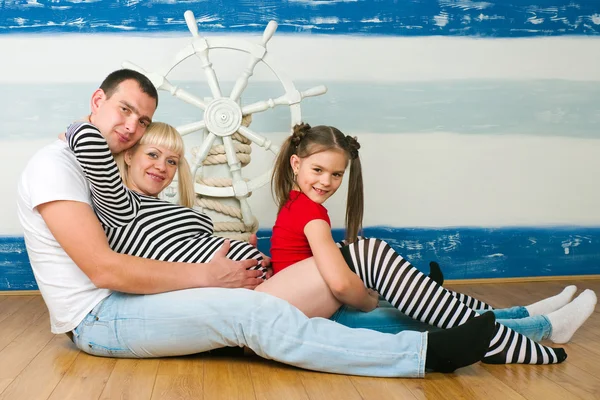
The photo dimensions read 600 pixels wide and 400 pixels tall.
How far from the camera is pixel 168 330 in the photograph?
2025mm

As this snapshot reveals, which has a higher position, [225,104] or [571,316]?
[225,104]

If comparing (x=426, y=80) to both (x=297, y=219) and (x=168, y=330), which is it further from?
(x=168, y=330)

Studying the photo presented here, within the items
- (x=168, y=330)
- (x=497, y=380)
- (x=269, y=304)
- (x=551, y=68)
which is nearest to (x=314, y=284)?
(x=269, y=304)

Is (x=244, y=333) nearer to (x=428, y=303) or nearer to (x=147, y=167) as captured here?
(x=428, y=303)

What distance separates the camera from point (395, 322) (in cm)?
221

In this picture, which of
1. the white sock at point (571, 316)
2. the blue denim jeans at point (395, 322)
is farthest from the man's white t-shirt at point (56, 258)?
→ the white sock at point (571, 316)

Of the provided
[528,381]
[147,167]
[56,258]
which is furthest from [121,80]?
[528,381]

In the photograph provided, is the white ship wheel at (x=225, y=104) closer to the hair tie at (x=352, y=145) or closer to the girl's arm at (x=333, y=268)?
the hair tie at (x=352, y=145)

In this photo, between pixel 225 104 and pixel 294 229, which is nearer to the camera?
pixel 294 229

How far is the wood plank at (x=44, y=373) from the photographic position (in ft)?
6.15

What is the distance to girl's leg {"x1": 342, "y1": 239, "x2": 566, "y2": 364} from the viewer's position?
2.05m

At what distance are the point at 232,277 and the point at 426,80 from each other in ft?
6.55

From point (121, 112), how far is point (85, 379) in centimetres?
77

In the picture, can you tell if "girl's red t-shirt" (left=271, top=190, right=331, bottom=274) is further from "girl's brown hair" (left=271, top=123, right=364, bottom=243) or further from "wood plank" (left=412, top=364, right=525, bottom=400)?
"wood plank" (left=412, top=364, right=525, bottom=400)
